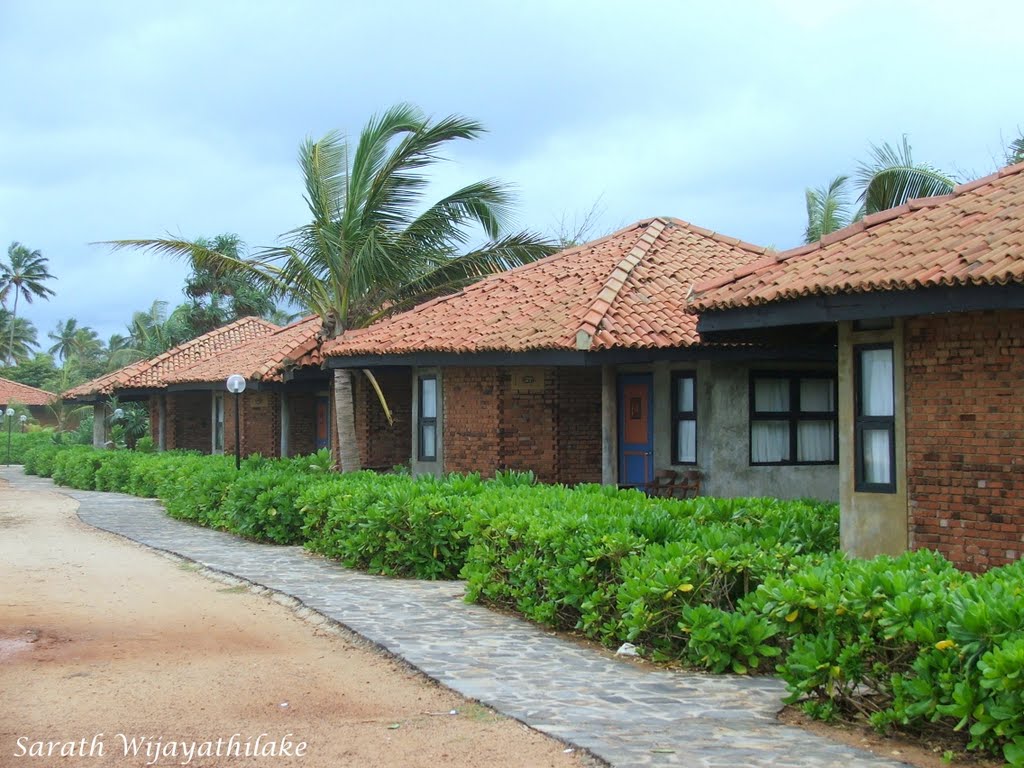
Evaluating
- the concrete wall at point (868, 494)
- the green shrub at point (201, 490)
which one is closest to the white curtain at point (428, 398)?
the green shrub at point (201, 490)

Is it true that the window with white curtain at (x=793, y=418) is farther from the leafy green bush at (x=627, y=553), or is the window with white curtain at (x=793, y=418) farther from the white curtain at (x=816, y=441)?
the leafy green bush at (x=627, y=553)

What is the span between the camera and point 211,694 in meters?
7.46

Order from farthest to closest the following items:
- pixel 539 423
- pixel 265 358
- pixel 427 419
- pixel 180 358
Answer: pixel 180 358
pixel 265 358
pixel 427 419
pixel 539 423

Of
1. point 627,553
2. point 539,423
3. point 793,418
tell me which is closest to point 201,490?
point 539,423

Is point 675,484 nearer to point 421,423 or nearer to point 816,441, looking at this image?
point 816,441

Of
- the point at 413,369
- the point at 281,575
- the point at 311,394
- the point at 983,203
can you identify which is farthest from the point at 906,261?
the point at 311,394

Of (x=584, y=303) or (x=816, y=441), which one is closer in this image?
(x=584, y=303)

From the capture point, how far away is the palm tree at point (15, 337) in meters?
82.5

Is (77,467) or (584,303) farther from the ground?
(584,303)

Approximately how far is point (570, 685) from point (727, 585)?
1517mm

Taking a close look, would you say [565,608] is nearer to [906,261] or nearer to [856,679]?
[856,679]

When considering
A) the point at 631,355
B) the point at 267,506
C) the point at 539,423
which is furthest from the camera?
the point at 539,423

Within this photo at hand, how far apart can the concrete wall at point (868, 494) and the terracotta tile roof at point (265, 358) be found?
13.4m

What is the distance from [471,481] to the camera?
13.5 m
